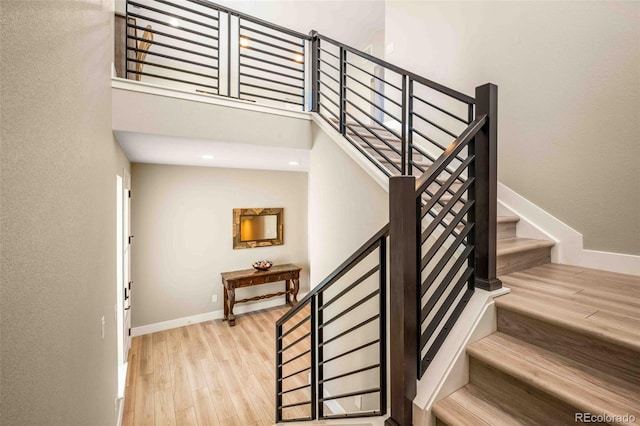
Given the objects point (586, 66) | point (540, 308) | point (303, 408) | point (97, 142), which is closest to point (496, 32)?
point (586, 66)

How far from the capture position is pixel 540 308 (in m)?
1.29

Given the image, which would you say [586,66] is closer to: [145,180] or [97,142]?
[97,142]

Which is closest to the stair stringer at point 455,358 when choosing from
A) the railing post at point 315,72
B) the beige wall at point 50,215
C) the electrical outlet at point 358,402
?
the beige wall at point 50,215

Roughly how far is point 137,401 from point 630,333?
3.90 m

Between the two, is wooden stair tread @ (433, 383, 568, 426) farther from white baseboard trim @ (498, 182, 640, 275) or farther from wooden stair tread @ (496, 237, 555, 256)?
white baseboard trim @ (498, 182, 640, 275)

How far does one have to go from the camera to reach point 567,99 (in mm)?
2125

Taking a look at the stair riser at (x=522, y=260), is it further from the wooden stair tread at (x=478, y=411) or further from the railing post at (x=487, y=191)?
the wooden stair tread at (x=478, y=411)

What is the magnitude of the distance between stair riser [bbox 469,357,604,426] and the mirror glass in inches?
174

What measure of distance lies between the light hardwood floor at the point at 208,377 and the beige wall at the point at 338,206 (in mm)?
1440

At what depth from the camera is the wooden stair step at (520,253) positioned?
5.95 feet

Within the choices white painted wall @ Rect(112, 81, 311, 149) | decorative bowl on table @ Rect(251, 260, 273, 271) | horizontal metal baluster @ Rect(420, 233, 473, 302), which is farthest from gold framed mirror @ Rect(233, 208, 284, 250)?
horizontal metal baluster @ Rect(420, 233, 473, 302)

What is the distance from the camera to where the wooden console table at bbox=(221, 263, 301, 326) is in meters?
4.71

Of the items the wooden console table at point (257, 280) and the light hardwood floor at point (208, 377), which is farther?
the wooden console table at point (257, 280)

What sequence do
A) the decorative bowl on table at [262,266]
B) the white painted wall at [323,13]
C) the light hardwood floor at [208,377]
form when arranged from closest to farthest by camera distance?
the light hardwood floor at [208,377] < the white painted wall at [323,13] < the decorative bowl on table at [262,266]
